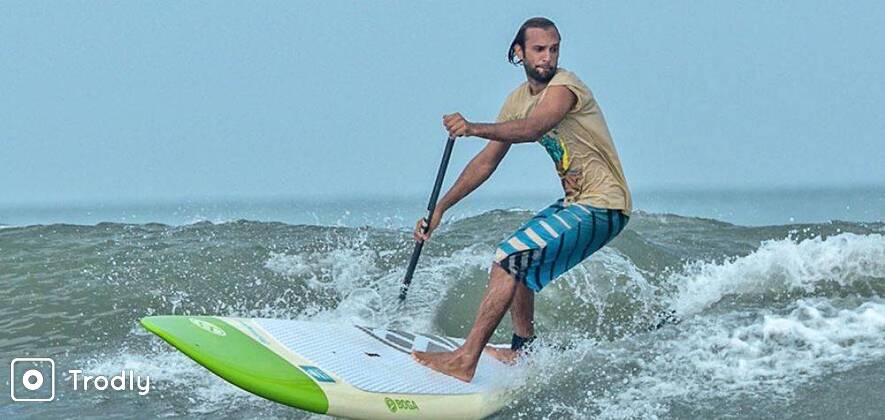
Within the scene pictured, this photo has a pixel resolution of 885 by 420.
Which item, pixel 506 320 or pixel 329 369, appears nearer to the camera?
pixel 329 369

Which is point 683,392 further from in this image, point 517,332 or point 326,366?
point 326,366

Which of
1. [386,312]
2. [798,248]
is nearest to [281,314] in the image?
[386,312]

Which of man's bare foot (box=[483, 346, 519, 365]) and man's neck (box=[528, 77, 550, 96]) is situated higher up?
man's neck (box=[528, 77, 550, 96])

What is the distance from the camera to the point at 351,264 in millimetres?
9984

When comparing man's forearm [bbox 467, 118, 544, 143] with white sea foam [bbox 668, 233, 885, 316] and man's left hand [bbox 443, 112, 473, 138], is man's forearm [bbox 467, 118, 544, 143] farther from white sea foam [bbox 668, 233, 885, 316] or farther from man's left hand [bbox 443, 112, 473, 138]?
white sea foam [bbox 668, 233, 885, 316]

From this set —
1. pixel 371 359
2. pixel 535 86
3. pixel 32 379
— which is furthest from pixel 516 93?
pixel 32 379

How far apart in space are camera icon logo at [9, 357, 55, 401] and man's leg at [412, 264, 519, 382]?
2.46 meters

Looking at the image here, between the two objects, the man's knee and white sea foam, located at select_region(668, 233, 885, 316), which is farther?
white sea foam, located at select_region(668, 233, 885, 316)

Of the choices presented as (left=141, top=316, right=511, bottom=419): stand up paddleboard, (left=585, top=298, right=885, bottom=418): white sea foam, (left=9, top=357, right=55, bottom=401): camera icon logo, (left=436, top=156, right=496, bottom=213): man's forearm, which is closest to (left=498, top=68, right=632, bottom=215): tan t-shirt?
(left=436, top=156, right=496, bottom=213): man's forearm

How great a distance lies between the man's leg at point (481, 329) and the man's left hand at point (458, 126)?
32.7 inches

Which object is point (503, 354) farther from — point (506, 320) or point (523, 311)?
point (506, 320)

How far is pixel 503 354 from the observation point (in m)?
6.14

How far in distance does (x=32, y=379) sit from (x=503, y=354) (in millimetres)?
3193

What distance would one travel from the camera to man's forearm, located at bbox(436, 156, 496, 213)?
6.21m
